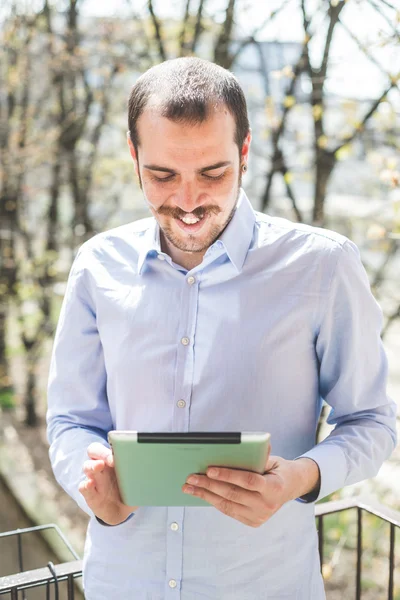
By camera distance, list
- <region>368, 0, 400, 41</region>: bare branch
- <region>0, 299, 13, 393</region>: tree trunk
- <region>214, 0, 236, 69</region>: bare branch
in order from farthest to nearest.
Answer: <region>0, 299, 13, 393</region>: tree trunk → <region>214, 0, 236, 69</region>: bare branch → <region>368, 0, 400, 41</region>: bare branch

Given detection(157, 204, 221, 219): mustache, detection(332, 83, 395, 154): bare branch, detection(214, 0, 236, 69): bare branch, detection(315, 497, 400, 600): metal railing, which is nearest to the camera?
detection(157, 204, 221, 219): mustache

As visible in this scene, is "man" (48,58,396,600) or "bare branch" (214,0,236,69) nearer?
"man" (48,58,396,600)

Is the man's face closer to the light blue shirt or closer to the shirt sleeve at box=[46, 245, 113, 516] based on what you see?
the light blue shirt

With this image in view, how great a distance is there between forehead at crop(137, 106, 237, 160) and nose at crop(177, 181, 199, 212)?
0.17 ft

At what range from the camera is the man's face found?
123 cm

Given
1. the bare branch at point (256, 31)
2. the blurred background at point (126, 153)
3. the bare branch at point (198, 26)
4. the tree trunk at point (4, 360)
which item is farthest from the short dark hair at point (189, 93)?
the tree trunk at point (4, 360)

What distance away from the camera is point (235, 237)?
1352 millimetres

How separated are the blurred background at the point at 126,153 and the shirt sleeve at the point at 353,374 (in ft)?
3.29

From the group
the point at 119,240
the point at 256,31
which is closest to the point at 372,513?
the point at 119,240

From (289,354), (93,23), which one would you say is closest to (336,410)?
(289,354)

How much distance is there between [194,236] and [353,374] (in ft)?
1.36

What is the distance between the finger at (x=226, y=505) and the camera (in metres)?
1.06

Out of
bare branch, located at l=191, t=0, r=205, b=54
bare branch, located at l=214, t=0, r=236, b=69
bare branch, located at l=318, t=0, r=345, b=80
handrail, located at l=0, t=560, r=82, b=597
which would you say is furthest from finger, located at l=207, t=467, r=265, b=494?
bare branch, located at l=191, t=0, r=205, b=54

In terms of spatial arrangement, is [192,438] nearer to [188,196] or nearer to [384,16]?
[188,196]
